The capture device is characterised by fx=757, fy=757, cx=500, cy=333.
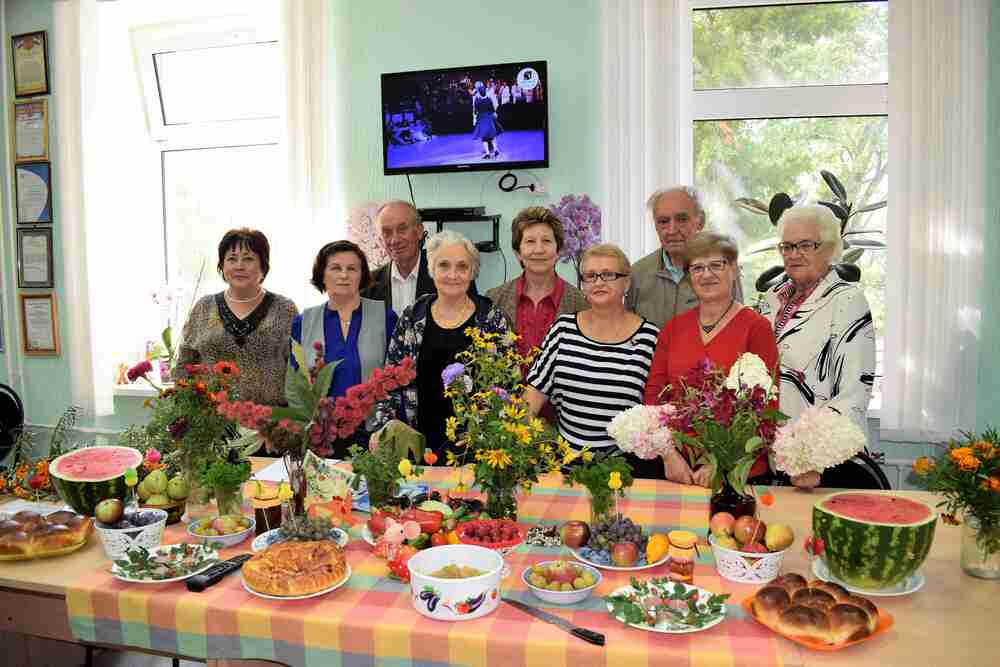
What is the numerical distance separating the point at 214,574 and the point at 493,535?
0.60 metres

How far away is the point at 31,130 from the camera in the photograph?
4.91m

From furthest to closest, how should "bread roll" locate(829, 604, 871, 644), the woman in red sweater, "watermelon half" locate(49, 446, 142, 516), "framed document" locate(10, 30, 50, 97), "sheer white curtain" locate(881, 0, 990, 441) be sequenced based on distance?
"framed document" locate(10, 30, 50, 97) < "sheer white curtain" locate(881, 0, 990, 441) < the woman in red sweater < "watermelon half" locate(49, 446, 142, 516) < "bread roll" locate(829, 604, 871, 644)

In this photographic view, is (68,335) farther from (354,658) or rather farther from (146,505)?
(354,658)

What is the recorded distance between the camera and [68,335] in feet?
16.3

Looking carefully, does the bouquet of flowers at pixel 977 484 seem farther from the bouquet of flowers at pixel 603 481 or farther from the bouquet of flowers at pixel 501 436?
the bouquet of flowers at pixel 501 436

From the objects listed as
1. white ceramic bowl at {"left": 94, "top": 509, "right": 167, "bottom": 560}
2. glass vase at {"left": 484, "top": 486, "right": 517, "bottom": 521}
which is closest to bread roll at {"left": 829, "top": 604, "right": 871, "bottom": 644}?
glass vase at {"left": 484, "top": 486, "right": 517, "bottom": 521}

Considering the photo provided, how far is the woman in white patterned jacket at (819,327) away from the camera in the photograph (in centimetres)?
246

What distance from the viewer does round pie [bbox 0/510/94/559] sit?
1.73m

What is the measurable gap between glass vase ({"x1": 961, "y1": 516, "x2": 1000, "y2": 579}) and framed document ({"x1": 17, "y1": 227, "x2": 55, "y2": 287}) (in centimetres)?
523

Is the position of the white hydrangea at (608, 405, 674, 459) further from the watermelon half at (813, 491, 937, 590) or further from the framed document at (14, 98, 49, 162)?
the framed document at (14, 98, 49, 162)

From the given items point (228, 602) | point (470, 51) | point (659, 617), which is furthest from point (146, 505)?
point (470, 51)

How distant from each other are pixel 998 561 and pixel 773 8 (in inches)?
126

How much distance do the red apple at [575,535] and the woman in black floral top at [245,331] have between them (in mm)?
1929

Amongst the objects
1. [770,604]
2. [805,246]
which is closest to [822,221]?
[805,246]
